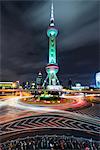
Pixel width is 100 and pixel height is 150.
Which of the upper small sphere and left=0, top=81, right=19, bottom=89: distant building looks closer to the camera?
left=0, top=81, right=19, bottom=89: distant building

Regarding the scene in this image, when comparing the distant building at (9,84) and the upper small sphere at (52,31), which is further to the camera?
the upper small sphere at (52,31)

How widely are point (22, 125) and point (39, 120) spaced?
0.90 m

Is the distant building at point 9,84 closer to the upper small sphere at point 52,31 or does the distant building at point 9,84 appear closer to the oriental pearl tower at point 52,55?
the oriental pearl tower at point 52,55

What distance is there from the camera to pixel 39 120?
740 cm

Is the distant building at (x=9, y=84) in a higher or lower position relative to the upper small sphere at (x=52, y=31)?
lower


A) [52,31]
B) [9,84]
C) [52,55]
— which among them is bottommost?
[9,84]

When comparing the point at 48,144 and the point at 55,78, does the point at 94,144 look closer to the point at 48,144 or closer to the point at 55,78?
the point at 48,144

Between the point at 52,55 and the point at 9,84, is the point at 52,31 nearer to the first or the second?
the point at 52,55


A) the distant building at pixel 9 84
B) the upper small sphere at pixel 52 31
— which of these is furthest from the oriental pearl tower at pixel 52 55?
the distant building at pixel 9 84

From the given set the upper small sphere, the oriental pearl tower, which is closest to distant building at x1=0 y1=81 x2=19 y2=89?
the oriental pearl tower

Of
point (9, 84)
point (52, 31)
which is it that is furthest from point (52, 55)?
point (9, 84)

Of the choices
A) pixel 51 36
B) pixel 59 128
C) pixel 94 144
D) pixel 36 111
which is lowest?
pixel 94 144

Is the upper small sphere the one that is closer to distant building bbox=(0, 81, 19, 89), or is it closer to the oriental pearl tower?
the oriental pearl tower

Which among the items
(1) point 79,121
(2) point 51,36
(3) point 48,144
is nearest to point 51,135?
(3) point 48,144
